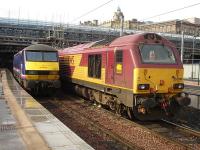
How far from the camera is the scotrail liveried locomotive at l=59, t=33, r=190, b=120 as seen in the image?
41.9 ft

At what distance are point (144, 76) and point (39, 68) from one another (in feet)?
31.7

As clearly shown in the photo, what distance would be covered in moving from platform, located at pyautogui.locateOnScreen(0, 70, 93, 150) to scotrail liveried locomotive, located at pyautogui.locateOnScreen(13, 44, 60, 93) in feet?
23.2

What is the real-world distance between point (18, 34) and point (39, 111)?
2344 inches

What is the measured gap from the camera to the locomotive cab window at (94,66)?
53.7 feet

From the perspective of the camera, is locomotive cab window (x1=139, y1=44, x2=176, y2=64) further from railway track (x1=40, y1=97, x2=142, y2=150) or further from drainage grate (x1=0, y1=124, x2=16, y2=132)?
drainage grate (x1=0, y1=124, x2=16, y2=132)

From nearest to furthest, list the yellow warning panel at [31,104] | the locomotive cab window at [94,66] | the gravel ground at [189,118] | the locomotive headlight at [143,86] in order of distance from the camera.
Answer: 1. the locomotive headlight at [143,86]
2. the gravel ground at [189,118]
3. the yellow warning panel at [31,104]
4. the locomotive cab window at [94,66]

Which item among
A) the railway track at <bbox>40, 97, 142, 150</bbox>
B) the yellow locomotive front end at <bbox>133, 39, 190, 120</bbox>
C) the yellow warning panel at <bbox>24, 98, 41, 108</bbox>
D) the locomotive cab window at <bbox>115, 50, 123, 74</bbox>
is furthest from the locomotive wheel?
the yellow warning panel at <bbox>24, 98, 41, 108</bbox>

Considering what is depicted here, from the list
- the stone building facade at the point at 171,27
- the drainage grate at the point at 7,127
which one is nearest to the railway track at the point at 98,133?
the drainage grate at the point at 7,127

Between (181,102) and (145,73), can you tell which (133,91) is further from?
(181,102)

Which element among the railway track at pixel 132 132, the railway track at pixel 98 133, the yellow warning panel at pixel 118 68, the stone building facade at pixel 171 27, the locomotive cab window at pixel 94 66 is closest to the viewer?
the railway track at pixel 98 133

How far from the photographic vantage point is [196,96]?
17.3 m

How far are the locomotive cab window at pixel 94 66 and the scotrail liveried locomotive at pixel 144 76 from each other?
0.95 meters

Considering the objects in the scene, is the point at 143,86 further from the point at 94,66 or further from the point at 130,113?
the point at 94,66

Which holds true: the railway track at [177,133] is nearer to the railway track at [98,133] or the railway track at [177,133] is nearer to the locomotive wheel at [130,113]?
the locomotive wheel at [130,113]
